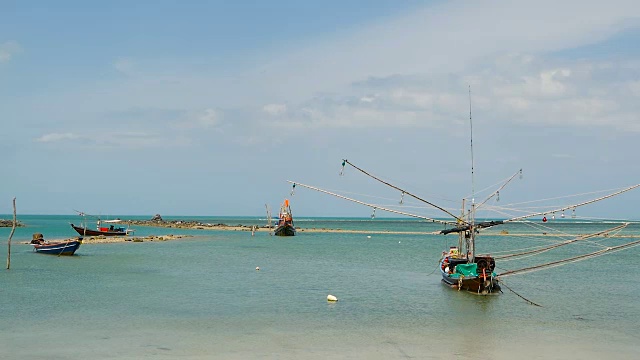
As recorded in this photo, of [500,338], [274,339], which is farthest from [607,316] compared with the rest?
[274,339]

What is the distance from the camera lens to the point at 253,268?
42.6 meters

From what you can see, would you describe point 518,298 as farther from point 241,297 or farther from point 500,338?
point 241,297

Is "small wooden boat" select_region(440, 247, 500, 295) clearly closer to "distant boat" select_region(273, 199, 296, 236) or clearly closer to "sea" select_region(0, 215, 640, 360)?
"sea" select_region(0, 215, 640, 360)

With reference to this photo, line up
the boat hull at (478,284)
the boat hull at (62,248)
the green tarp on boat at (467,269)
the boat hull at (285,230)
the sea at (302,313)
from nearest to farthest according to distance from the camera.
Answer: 1. the sea at (302,313)
2. the boat hull at (478,284)
3. the green tarp on boat at (467,269)
4. the boat hull at (62,248)
5. the boat hull at (285,230)

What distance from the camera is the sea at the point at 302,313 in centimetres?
1855

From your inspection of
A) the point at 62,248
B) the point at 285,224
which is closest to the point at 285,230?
the point at 285,224

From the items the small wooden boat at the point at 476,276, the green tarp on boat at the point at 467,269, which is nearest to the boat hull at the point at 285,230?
the small wooden boat at the point at 476,276

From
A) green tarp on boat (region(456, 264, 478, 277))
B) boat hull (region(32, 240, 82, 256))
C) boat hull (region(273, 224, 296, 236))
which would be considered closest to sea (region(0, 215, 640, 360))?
green tarp on boat (region(456, 264, 478, 277))

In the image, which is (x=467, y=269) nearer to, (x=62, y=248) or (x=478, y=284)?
(x=478, y=284)

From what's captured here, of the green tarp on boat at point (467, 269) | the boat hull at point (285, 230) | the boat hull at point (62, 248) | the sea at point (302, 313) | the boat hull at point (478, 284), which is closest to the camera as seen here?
the sea at point (302, 313)

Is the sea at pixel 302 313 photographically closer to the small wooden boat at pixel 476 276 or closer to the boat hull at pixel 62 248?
the small wooden boat at pixel 476 276

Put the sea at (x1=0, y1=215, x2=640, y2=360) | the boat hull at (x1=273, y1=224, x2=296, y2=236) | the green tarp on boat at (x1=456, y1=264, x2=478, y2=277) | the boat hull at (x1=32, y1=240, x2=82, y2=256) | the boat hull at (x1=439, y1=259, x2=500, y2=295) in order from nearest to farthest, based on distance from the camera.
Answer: the sea at (x1=0, y1=215, x2=640, y2=360) → the boat hull at (x1=439, y1=259, x2=500, y2=295) → the green tarp on boat at (x1=456, y1=264, x2=478, y2=277) → the boat hull at (x1=32, y1=240, x2=82, y2=256) → the boat hull at (x1=273, y1=224, x2=296, y2=236)

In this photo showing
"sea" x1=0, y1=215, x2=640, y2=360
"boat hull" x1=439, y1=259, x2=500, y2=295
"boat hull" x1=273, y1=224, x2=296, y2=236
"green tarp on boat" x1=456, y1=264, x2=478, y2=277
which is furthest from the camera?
"boat hull" x1=273, y1=224, x2=296, y2=236

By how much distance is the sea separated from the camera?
60.8 ft
